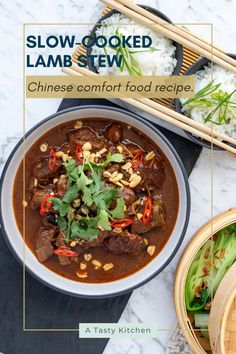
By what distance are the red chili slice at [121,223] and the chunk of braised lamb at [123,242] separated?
0.09 ft

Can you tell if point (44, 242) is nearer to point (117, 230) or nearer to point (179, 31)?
point (117, 230)

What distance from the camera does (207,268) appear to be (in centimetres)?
225

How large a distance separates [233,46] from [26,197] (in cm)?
105

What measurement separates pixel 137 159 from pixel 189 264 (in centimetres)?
46

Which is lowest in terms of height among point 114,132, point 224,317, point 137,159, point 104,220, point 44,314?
point 44,314

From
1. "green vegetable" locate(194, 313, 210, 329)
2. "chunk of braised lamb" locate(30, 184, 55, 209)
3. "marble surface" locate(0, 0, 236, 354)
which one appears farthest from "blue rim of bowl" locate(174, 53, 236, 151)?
"green vegetable" locate(194, 313, 210, 329)

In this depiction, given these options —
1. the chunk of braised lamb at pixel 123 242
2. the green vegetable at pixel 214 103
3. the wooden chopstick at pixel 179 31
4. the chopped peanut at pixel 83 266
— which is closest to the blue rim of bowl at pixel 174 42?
the wooden chopstick at pixel 179 31

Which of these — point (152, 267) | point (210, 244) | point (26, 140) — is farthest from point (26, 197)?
point (210, 244)

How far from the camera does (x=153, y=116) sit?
2.19m

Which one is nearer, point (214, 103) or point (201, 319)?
point (214, 103)

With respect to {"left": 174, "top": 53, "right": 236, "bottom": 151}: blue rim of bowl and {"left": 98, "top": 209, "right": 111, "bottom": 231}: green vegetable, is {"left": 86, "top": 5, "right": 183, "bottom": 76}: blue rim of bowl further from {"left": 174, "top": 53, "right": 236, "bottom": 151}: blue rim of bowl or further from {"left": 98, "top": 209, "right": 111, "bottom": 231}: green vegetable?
{"left": 98, "top": 209, "right": 111, "bottom": 231}: green vegetable

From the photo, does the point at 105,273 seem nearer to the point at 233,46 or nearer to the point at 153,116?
the point at 153,116

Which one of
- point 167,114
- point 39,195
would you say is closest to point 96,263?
point 39,195

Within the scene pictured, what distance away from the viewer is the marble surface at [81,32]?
223 cm
